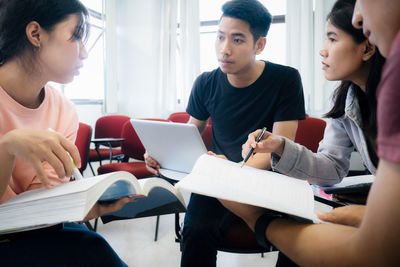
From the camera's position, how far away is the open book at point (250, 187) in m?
0.44

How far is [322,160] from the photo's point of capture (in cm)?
98

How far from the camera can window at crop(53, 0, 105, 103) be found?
12.5 feet

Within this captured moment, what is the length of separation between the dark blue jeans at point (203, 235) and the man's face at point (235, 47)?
76cm

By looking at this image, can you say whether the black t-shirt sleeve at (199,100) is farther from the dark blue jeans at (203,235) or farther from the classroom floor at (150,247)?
the classroom floor at (150,247)

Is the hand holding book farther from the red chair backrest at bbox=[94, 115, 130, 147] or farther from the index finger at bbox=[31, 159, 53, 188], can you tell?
the red chair backrest at bbox=[94, 115, 130, 147]

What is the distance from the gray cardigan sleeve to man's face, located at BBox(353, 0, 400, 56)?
53 cm

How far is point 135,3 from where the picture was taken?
4242 millimetres

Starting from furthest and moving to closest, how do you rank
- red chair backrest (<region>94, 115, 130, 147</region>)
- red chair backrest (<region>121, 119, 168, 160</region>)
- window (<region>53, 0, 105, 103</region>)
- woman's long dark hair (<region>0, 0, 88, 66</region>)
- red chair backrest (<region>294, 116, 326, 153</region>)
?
window (<region>53, 0, 105, 103</region>)
red chair backrest (<region>94, 115, 130, 147</region>)
red chair backrest (<region>121, 119, 168, 160</region>)
red chair backrest (<region>294, 116, 326, 153</region>)
woman's long dark hair (<region>0, 0, 88, 66</region>)

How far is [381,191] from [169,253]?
66.0 inches

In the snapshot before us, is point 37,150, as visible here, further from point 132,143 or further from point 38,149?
point 132,143

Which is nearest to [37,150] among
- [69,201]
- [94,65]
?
[69,201]

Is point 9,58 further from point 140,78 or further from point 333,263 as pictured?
point 140,78

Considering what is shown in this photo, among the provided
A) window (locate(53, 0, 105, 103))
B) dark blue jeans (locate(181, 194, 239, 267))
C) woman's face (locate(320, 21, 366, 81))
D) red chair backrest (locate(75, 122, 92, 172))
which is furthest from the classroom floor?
window (locate(53, 0, 105, 103))

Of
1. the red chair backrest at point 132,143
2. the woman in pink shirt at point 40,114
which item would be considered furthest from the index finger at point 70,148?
the red chair backrest at point 132,143
